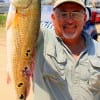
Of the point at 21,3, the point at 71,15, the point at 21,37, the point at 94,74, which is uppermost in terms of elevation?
the point at 21,3

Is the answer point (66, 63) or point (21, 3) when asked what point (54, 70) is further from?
point (21, 3)

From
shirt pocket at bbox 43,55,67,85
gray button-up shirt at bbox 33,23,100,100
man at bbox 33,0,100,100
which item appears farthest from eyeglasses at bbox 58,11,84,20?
shirt pocket at bbox 43,55,67,85

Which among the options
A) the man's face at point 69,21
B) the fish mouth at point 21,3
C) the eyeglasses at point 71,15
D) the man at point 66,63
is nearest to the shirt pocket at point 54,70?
the man at point 66,63

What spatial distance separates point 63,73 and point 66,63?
8 cm

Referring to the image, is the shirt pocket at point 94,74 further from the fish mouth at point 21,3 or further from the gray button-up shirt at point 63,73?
the fish mouth at point 21,3

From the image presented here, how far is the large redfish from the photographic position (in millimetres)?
2969

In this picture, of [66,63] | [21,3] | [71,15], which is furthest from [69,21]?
[21,3]

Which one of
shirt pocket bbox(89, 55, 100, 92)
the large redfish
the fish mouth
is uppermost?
the fish mouth

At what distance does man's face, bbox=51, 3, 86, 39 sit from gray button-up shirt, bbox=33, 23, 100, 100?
11cm

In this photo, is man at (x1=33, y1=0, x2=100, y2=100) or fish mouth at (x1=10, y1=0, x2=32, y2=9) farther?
man at (x1=33, y1=0, x2=100, y2=100)

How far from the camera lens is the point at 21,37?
9.93ft

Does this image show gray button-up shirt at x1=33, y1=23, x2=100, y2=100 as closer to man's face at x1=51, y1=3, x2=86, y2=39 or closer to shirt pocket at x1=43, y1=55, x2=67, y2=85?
shirt pocket at x1=43, y1=55, x2=67, y2=85

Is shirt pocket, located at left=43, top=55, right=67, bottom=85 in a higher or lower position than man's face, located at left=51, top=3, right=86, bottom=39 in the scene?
lower

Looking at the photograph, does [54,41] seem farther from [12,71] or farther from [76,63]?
[12,71]
